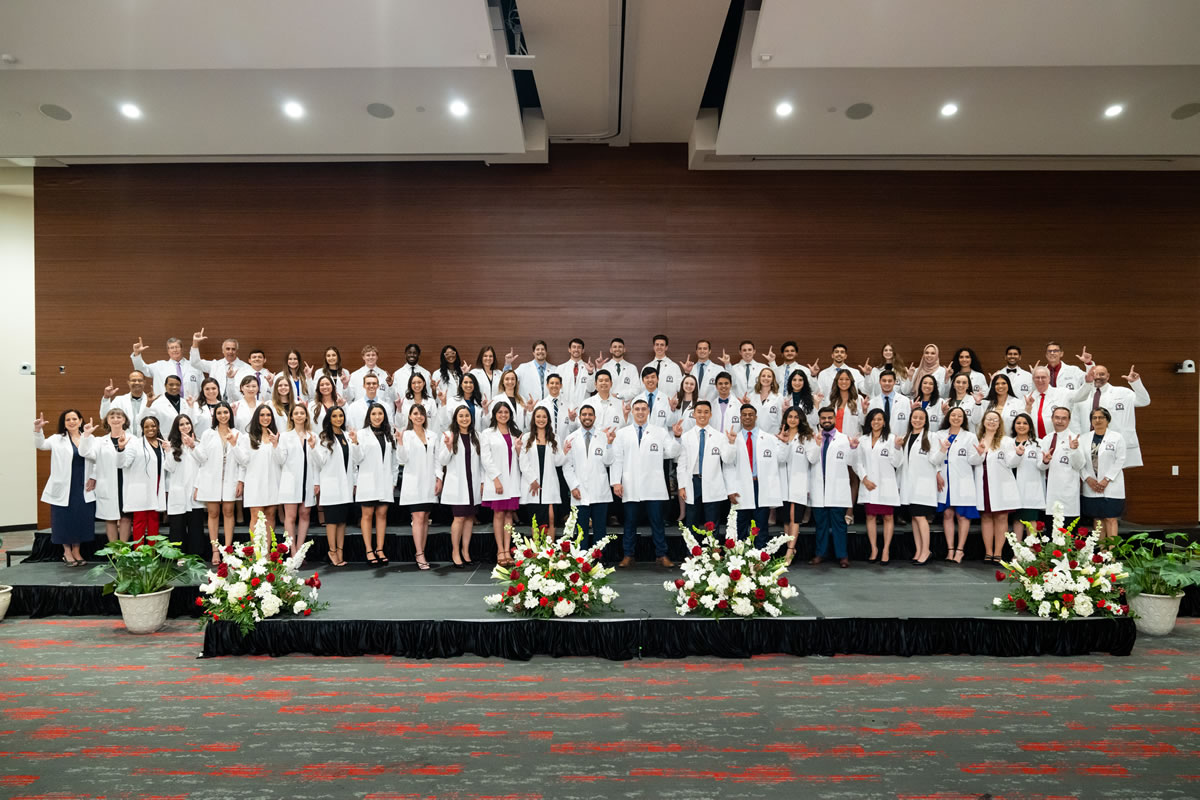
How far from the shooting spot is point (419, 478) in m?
7.58

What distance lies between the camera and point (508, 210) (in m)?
10.4

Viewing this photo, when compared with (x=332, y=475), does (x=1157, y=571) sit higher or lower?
lower

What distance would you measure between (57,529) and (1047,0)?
34.2ft

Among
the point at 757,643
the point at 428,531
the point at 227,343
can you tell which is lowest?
the point at 757,643

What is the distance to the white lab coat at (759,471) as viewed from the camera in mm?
7551

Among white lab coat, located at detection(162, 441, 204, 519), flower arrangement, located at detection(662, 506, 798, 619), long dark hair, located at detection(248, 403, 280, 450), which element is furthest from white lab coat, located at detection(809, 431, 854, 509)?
white lab coat, located at detection(162, 441, 204, 519)

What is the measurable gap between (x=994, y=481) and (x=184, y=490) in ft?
26.5

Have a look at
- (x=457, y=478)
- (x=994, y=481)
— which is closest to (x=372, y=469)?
(x=457, y=478)

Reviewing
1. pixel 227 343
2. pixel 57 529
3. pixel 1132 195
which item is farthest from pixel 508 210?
pixel 1132 195

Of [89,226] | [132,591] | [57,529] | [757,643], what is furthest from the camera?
[89,226]

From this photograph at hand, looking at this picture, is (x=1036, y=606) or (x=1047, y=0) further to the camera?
(x=1047, y=0)

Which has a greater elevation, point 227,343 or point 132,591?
point 227,343

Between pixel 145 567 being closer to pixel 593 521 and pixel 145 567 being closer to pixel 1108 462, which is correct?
pixel 593 521

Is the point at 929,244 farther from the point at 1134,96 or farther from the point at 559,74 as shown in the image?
the point at 559,74
